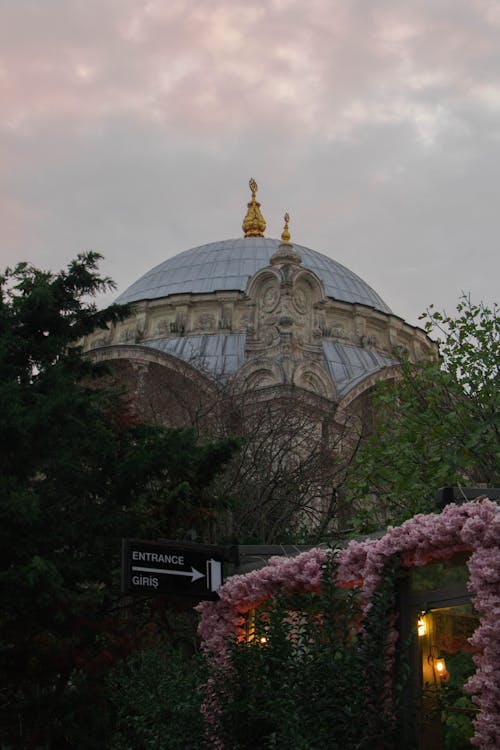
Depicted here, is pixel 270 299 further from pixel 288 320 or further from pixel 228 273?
pixel 228 273

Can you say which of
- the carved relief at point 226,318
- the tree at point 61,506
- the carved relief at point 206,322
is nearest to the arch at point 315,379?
the carved relief at point 226,318

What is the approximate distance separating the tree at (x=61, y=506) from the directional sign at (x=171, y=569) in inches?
75.8

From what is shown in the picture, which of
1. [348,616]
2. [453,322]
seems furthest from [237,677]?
[453,322]

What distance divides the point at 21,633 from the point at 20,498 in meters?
1.89

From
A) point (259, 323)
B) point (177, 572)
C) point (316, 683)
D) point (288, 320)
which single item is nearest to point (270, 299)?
point (259, 323)

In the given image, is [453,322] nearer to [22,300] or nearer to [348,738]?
[22,300]

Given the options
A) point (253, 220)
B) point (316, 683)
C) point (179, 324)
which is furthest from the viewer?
point (253, 220)

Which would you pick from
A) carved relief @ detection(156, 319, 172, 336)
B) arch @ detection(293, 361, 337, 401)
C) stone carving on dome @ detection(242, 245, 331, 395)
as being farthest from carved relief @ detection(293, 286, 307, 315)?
carved relief @ detection(156, 319, 172, 336)

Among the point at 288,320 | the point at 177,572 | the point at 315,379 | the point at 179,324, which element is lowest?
the point at 177,572

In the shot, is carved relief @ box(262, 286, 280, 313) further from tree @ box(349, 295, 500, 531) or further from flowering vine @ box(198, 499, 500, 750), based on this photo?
flowering vine @ box(198, 499, 500, 750)

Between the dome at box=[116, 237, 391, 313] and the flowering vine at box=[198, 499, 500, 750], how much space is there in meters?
43.3

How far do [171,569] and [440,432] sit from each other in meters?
10.5

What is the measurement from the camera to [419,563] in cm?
886

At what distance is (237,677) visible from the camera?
9805mm
